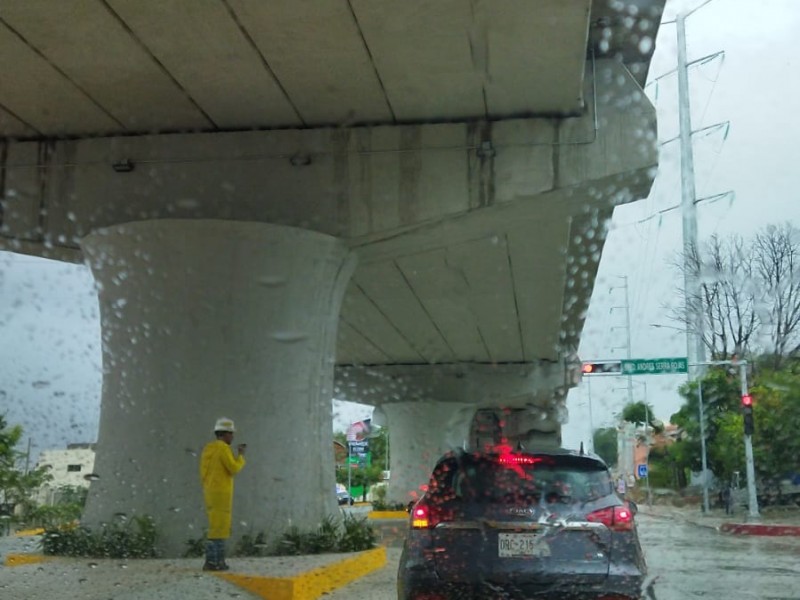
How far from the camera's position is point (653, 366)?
3114cm

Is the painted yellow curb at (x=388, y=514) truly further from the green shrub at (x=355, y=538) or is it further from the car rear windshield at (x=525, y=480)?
the car rear windshield at (x=525, y=480)

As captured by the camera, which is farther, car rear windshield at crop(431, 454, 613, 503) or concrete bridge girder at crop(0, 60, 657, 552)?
concrete bridge girder at crop(0, 60, 657, 552)

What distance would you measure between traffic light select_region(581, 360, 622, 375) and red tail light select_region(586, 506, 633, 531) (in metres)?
23.5

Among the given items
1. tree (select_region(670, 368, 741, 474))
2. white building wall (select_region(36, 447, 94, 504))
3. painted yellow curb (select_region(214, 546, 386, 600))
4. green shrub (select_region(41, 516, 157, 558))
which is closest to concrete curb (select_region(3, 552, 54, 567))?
green shrub (select_region(41, 516, 157, 558))

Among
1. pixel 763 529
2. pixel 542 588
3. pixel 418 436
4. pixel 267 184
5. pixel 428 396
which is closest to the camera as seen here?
pixel 542 588

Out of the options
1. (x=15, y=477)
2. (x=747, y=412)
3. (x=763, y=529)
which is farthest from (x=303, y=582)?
(x=747, y=412)

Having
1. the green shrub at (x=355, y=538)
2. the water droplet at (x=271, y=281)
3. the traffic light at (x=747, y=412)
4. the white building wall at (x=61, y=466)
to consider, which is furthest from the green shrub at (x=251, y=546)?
the traffic light at (x=747, y=412)

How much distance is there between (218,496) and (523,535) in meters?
4.01

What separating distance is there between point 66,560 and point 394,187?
618cm

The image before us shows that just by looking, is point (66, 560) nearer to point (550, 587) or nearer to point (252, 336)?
point (252, 336)

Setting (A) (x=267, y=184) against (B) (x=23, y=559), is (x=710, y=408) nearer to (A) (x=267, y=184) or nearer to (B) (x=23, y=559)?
(A) (x=267, y=184)

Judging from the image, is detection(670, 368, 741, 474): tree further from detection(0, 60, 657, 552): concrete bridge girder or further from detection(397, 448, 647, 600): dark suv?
detection(397, 448, 647, 600): dark suv

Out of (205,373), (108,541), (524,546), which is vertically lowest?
(108,541)

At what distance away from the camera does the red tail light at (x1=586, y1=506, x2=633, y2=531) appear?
6.70m
